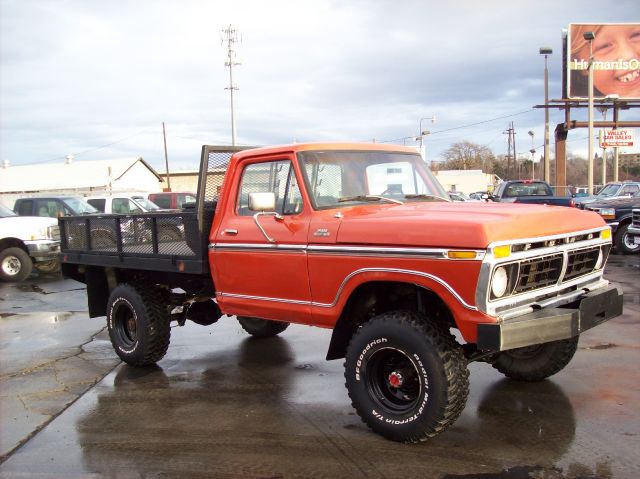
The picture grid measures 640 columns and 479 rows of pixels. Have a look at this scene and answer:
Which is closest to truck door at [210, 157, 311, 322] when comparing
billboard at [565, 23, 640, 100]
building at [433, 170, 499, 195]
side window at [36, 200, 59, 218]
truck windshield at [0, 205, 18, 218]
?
truck windshield at [0, 205, 18, 218]

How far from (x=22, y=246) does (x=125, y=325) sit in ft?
26.2

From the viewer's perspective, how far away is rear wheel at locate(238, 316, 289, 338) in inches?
282

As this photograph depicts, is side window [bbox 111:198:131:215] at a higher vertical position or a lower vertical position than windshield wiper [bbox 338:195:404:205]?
lower

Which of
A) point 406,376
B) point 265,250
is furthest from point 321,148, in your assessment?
point 406,376

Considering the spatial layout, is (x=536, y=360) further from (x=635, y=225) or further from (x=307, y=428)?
(x=635, y=225)

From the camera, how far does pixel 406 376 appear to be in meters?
4.12

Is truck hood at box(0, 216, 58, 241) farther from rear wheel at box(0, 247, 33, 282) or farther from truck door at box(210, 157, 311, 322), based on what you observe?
truck door at box(210, 157, 311, 322)

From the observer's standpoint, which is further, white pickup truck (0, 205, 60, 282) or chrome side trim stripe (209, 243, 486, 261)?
white pickup truck (0, 205, 60, 282)

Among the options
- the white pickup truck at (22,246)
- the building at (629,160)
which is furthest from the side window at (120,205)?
the building at (629,160)

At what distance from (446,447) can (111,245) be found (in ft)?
13.3

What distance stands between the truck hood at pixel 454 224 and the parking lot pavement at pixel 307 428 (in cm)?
139

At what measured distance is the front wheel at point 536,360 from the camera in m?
4.97

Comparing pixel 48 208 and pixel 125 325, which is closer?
pixel 125 325

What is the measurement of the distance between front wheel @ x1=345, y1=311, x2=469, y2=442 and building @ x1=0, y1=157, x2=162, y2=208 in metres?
51.4
